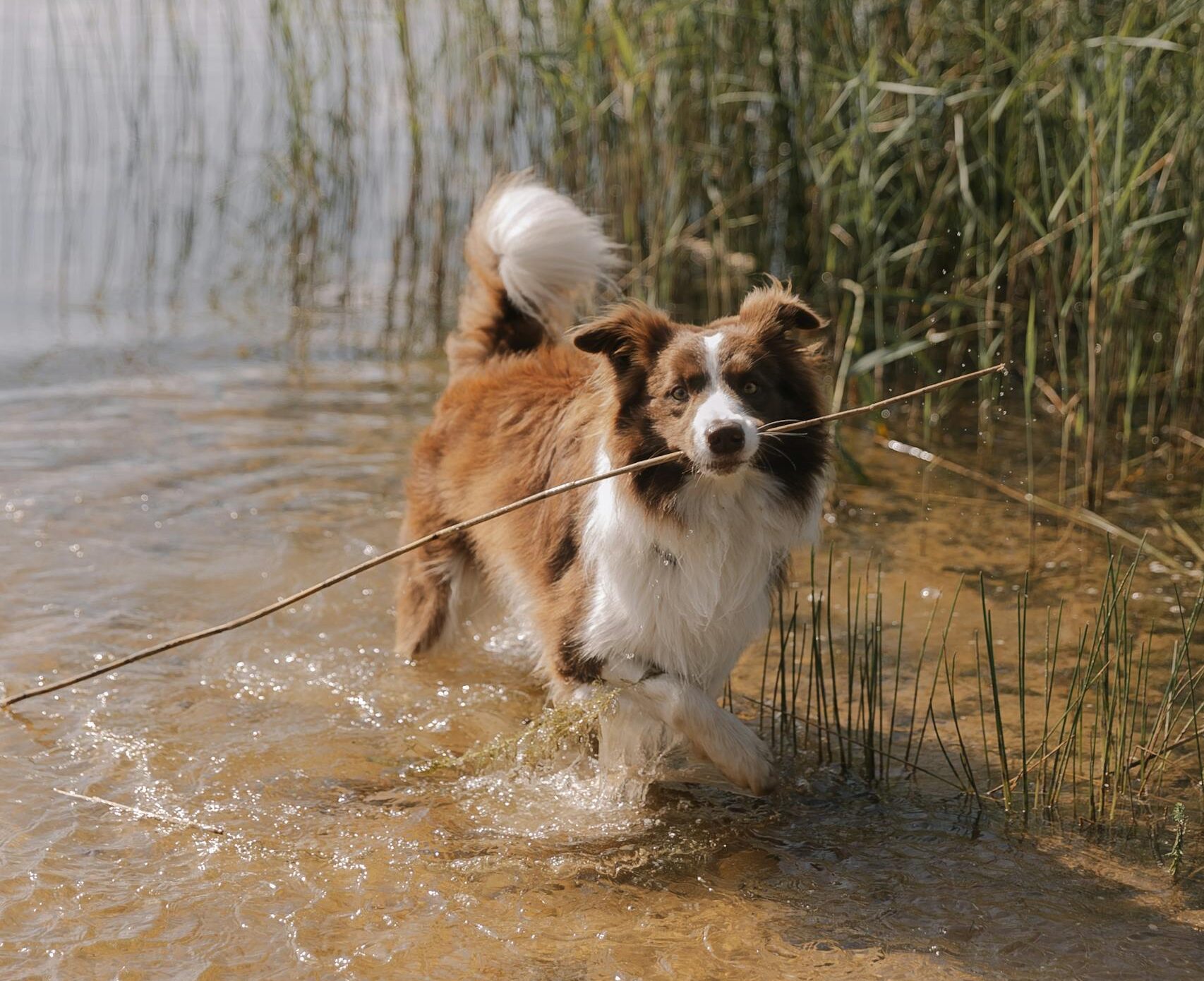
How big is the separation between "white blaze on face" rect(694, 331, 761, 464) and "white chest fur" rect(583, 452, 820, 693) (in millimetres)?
235

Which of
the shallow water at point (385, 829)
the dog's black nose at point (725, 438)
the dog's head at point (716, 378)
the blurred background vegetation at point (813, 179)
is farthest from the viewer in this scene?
the blurred background vegetation at point (813, 179)

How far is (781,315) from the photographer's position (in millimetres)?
3766

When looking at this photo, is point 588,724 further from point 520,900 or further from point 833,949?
point 833,949

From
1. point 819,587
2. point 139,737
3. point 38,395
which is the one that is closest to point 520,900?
point 139,737

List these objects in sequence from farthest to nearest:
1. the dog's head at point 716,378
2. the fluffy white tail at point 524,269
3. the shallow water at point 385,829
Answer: the fluffy white tail at point 524,269, the dog's head at point 716,378, the shallow water at point 385,829

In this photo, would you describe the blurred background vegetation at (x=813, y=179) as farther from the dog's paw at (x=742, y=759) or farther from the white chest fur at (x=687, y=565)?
the dog's paw at (x=742, y=759)

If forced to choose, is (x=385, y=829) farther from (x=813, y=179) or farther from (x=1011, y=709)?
(x=813, y=179)

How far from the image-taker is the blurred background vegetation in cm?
613

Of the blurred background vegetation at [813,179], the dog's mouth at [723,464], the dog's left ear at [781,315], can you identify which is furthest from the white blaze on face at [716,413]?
the blurred background vegetation at [813,179]

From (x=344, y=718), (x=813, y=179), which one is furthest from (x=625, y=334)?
(x=813, y=179)

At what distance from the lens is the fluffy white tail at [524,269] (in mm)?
4672

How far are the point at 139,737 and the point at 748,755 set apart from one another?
1.97 m

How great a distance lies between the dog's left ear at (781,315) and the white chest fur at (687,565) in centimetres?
43

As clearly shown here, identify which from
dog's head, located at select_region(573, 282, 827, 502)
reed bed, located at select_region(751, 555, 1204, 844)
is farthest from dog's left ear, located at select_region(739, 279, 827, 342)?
reed bed, located at select_region(751, 555, 1204, 844)
